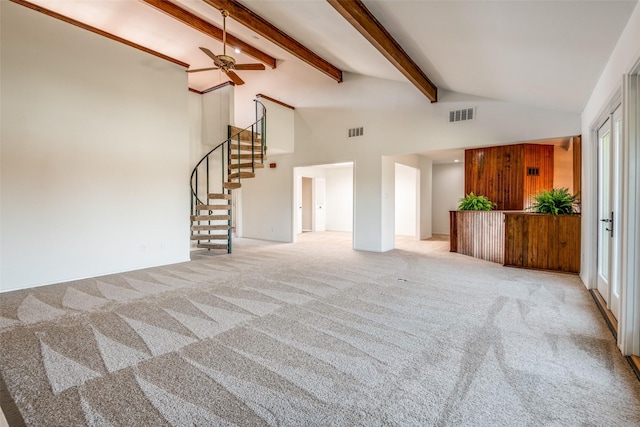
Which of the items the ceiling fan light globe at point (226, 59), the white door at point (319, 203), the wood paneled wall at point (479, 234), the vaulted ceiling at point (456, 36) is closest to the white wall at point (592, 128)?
the vaulted ceiling at point (456, 36)

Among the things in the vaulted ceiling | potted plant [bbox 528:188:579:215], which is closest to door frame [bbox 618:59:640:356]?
the vaulted ceiling

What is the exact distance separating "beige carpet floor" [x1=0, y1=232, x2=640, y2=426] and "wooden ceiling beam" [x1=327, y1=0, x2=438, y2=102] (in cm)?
328

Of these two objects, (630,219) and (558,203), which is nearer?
(630,219)

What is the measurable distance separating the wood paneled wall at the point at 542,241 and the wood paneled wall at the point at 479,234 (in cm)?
39

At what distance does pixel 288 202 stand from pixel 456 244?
4.62 m

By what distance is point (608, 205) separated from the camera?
3.61 meters

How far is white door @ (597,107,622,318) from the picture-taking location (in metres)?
3.15

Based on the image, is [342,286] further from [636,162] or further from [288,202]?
[288,202]

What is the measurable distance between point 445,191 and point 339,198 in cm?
382

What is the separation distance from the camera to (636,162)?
229cm

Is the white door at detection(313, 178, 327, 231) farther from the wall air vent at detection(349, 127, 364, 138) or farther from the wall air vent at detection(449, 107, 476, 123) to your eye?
the wall air vent at detection(449, 107, 476, 123)

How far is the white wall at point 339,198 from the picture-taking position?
→ 11.7 metres

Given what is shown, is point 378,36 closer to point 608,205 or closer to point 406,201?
point 608,205

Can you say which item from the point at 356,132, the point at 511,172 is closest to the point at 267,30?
the point at 356,132
